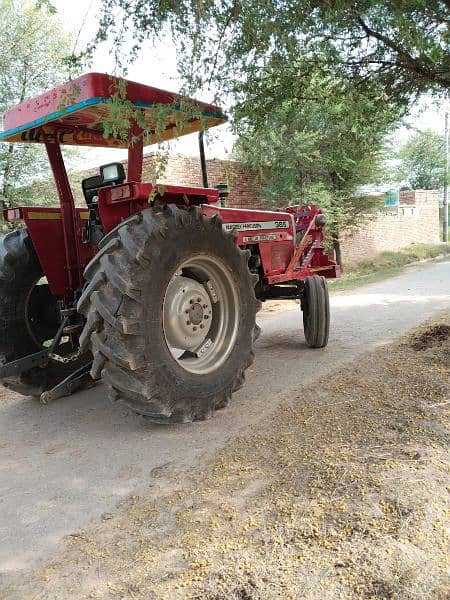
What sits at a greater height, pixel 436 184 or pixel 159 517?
pixel 436 184

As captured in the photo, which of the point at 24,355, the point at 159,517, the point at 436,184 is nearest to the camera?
the point at 159,517

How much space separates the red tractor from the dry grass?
0.72m

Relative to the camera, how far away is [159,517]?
267 cm

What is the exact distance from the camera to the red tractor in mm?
3453

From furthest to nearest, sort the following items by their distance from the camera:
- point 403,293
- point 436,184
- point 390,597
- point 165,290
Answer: point 436,184 < point 403,293 < point 165,290 < point 390,597

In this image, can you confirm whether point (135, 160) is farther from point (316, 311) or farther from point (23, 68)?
point (23, 68)

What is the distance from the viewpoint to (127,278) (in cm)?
343

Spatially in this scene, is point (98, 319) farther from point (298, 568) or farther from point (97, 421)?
point (298, 568)

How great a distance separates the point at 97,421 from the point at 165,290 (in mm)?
1273

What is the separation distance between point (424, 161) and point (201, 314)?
126 feet

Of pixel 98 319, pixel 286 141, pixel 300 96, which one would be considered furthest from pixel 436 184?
pixel 98 319

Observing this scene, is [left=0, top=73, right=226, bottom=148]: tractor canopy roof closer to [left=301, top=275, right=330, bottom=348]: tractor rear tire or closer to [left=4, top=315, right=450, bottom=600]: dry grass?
[left=4, top=315, right=450, bottom=600]: dry grass

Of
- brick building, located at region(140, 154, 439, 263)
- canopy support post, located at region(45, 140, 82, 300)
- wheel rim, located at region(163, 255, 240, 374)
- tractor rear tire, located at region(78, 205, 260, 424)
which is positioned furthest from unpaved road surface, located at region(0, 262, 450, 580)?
brick building, located at region(140, 154, 439, 263)

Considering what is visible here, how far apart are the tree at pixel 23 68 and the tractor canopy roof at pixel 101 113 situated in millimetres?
9106
